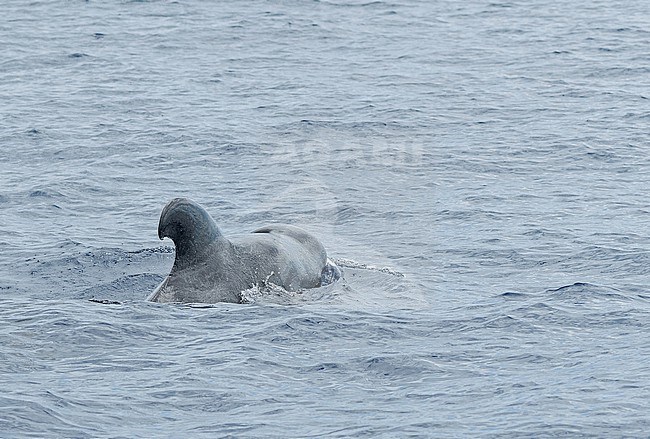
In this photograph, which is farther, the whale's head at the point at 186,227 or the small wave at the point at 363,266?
the small wave at the point at 363,266

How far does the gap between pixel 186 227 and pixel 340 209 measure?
7.44 meters

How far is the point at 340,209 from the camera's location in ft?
74.7

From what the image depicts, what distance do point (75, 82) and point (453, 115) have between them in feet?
30.8

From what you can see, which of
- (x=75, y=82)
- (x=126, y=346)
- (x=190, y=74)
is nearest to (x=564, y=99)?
(x=190, y=74)

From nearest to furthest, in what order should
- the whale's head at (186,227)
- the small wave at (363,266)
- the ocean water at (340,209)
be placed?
the ocean water at (340,209), the whale's head at (186,227), the small wave at (363,266)

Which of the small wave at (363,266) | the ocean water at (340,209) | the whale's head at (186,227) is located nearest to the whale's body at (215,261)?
the whale's head at (186,227)

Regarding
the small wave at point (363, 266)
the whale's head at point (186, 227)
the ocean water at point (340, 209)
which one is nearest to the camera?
the ocean water at point (340, 209)

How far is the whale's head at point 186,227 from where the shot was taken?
15516mm

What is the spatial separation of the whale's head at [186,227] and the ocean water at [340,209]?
29.3 inches

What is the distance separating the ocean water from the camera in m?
13.0

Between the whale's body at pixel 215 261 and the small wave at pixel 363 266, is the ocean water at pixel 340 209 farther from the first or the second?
the whale's body at pixel 215 261

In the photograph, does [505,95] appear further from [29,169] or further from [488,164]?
[29,169]

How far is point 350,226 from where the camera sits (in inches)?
862

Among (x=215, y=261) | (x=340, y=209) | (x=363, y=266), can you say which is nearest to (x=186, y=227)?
(x=215, y=261)
